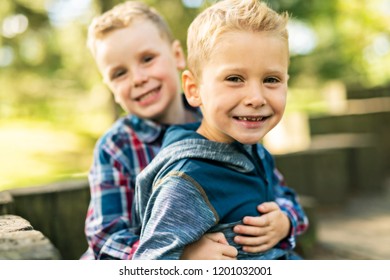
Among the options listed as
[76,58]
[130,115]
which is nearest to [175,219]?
[130,115]

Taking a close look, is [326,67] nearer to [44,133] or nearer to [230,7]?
[44,133]

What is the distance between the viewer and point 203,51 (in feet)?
5.29

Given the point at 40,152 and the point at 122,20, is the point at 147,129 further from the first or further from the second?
the point at 40,152

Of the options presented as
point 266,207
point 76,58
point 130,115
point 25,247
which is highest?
point 76,58

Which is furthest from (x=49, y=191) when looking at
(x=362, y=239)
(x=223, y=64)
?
(x=362, y=239)

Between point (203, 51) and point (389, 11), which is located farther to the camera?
point (389, 11)

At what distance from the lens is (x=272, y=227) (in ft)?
5.70

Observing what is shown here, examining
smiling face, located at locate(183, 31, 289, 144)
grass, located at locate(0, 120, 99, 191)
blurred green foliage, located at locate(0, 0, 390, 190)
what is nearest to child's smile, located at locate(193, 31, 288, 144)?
→ smiling face, located at locate(183, 31, 289, 144)

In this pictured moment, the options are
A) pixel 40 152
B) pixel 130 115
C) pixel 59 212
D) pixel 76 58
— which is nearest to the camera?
pixel 130 115

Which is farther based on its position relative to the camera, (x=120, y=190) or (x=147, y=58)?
(x=147, y=58)

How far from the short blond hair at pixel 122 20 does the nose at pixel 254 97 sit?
0.73 metres

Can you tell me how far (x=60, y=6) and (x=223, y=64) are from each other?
18.4ft

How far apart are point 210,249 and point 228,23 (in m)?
0.64

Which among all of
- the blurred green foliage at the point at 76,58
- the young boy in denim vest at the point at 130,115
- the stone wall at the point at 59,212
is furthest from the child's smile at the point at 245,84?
the blurred green foliage at the point at 76,58
